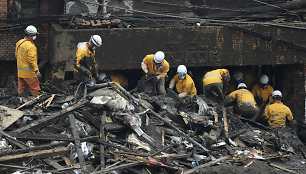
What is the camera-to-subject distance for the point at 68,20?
13133 mm

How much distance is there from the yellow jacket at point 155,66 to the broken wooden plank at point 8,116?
400 centimetres

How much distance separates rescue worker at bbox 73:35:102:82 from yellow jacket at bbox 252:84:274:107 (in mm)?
5458

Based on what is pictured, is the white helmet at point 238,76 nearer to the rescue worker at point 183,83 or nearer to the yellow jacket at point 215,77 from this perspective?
the yellow jacket at point 215,77

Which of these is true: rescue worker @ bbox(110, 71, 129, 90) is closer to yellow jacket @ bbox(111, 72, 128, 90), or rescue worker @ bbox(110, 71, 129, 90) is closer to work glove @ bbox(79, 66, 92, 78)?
yellow jacket @ bbox(111, 72, 128, 90)

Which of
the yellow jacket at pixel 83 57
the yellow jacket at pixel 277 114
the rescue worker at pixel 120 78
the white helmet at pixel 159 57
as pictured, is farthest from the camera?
the rescue worker at pixel 120 78

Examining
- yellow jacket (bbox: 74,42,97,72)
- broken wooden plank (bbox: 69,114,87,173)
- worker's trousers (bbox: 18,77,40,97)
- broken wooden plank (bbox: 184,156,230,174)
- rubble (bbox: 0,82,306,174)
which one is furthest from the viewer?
worker's trousers (bbox: 18,77,40,97)

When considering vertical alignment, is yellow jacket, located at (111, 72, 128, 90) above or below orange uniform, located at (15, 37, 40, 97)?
below

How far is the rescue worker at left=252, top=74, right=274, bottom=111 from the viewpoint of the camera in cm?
1371

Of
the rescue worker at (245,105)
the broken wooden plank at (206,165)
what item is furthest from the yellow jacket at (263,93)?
the broken wooden plank at (206,165)

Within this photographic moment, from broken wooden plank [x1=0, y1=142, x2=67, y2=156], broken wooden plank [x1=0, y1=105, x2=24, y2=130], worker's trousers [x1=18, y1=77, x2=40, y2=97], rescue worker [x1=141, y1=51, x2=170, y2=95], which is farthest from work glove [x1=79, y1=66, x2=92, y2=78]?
broken wooden plank [x1=0, y1=142, x2=67, y2=156]

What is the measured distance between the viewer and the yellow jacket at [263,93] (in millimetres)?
13711

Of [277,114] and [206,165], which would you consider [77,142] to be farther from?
[277,114]

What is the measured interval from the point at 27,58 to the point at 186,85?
4.02 meters

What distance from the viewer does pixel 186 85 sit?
39.2ft
